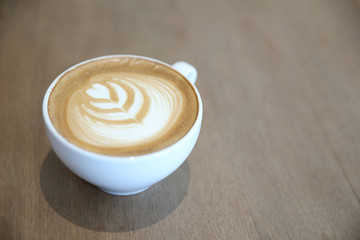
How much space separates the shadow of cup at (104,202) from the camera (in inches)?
22.8

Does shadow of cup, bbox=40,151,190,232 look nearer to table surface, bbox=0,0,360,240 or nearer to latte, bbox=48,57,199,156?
table surface, bbox=0,0,360,240

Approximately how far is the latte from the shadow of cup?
0.48 ft

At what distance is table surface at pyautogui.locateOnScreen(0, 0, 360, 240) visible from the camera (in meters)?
0.59

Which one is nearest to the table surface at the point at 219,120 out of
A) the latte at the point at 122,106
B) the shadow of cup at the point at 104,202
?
the shadow of cup at the point at 104,202

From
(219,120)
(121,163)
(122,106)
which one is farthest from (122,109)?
(219,120)

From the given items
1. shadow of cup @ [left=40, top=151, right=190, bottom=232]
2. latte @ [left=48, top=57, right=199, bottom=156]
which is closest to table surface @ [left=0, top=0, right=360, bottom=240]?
shadow of cup @ [left=40, top=151, right=190, bottom=232]

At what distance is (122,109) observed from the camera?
1.89 feet

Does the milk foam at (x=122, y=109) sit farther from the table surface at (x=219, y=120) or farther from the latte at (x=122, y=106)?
the table surface at (x=219, y=120)

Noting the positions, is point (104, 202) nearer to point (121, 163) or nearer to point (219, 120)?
point (121, 163)

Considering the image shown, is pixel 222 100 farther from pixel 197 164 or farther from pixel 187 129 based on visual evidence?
pixel 187 129

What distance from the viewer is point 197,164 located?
70cm

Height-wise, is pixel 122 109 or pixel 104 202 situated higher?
pixel 122 109

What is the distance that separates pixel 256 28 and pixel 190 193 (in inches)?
26.8

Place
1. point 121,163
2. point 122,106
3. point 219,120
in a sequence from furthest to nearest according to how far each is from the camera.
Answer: point 219,120
point 122,106
point 121,163
